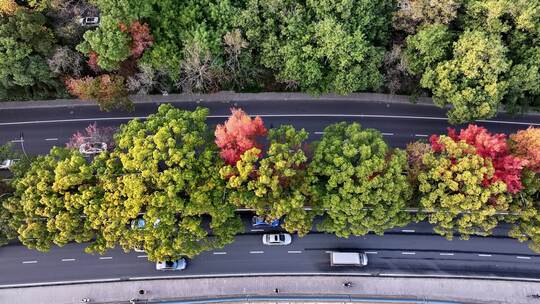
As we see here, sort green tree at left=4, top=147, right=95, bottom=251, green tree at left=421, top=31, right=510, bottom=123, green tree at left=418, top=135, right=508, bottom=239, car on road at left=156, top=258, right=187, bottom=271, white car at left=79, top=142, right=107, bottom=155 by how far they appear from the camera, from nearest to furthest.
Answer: green tree at left=4, top=147, right=95, bottom=251
green tree at left=418, top=135, right=508, bottom=239
green tree at left=421, top=31, right=510, bottom=123
car on road at left=156, top=258, right=187, bottom=271
white car at left=79, top=142, right=107, bottom=155

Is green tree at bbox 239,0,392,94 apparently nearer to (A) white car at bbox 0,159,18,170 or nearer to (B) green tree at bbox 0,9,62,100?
(B) green tree at bbox 0,9,62,100

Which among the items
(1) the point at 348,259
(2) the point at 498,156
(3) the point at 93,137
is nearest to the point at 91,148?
(3) the point at 93,137

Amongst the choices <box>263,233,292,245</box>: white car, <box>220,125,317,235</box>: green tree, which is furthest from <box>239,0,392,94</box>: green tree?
<box>263,233,292,245</box>: white car

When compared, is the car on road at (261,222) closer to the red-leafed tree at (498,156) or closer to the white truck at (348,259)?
the white truck at (348,259)

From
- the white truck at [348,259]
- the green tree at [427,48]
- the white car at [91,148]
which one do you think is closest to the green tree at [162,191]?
the white car at [91,148]

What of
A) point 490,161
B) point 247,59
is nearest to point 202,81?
point 247,59
